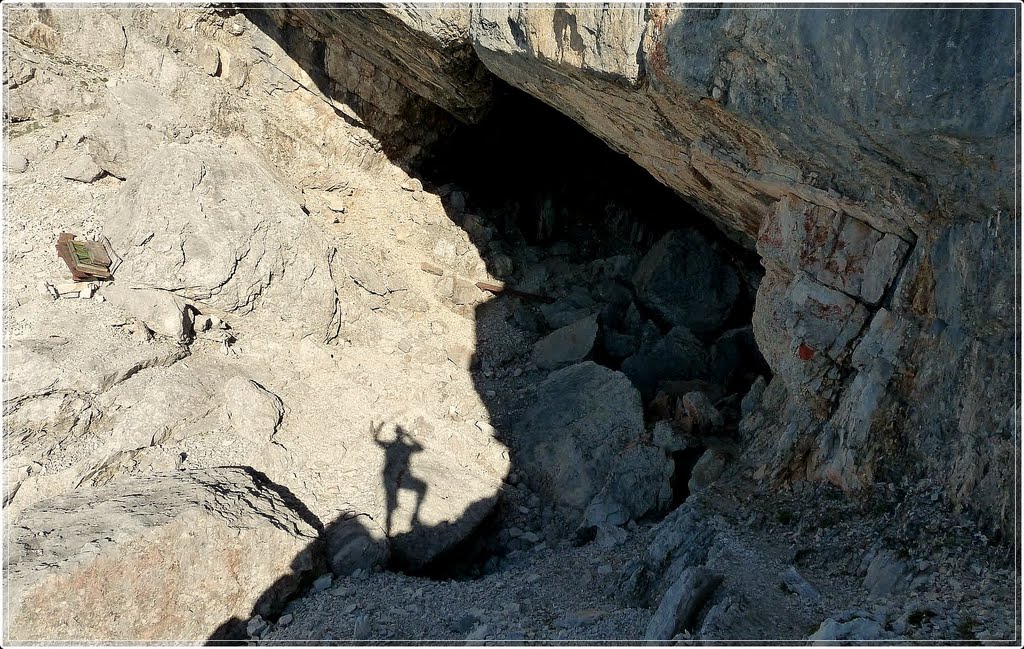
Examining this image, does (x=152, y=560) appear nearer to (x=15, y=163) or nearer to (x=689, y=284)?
(x=15, y=163)

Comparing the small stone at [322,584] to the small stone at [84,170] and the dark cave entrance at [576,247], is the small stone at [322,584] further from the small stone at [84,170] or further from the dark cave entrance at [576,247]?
the small stone at [84,170]

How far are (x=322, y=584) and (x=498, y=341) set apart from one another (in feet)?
13.5

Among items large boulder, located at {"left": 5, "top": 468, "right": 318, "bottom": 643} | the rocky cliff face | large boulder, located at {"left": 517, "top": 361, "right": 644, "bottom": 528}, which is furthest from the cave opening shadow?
large boulder, located at {"left": 5, "top": 468, "right": 318, "bottom": 643}

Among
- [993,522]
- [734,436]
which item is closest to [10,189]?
[734,436]

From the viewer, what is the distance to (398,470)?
7090 millimetres

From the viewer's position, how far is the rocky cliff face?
4.17 meters

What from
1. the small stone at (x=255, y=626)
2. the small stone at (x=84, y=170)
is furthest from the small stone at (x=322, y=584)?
the small stone at (x=84, y=170)

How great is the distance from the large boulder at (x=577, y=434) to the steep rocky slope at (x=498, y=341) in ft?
0.14

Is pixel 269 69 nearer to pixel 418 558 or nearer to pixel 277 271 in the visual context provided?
pixel 277 271

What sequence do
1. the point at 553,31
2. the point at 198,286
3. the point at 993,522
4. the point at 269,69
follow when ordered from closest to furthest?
the point at 993,522 < the point at 553,31 < the point at 198,286 < the point at 269,69

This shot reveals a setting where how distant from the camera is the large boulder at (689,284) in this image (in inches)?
381

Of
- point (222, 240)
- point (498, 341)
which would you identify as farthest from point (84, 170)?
point (498, 341)

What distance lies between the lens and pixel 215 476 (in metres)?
6.33

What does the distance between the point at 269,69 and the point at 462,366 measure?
5.00m
